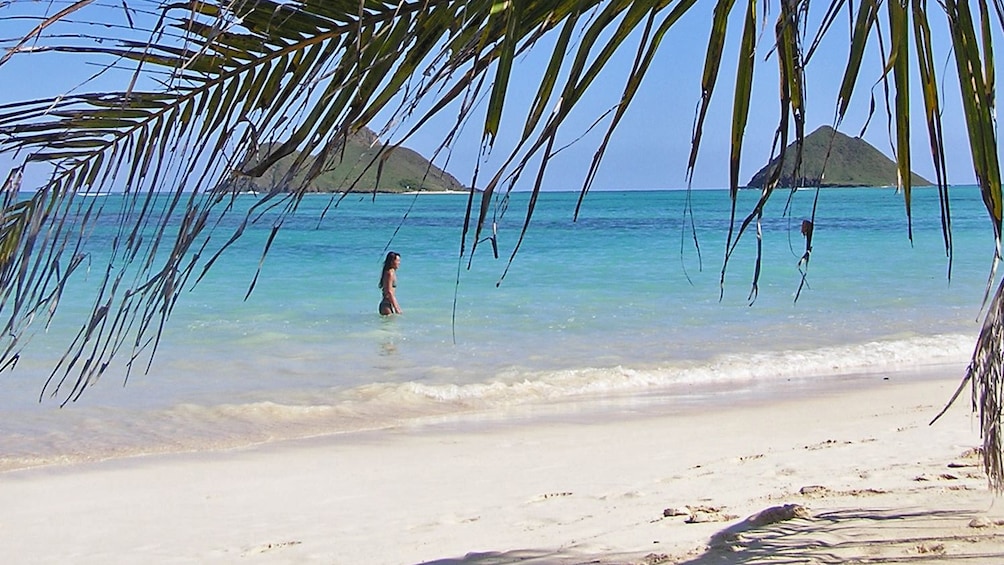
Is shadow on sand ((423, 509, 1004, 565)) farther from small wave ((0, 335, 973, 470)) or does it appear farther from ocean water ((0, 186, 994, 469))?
small wave ((0, 335, 973, 470))

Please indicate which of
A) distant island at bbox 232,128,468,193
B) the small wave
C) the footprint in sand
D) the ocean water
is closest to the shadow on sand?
the ocean water

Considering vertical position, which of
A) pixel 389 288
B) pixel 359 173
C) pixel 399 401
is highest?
pixel 359 173

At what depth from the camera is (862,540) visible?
3189 millimetres

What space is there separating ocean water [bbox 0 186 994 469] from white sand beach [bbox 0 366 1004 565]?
0.81 meters

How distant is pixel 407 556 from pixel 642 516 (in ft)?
3.47

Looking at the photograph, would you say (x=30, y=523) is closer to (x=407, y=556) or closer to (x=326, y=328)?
(x=407, y=556)

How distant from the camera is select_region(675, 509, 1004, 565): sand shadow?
2.97 m

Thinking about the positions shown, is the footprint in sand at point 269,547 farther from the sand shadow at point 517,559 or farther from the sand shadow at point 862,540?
the sand shadow at point 862,540

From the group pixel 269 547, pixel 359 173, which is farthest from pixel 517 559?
pixel 359 173

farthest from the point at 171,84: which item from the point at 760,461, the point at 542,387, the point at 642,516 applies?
the point at 542,387

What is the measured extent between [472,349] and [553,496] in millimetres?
6108

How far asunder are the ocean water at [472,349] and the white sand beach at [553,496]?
814 mm

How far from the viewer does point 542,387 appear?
Result: 9211 millimetres

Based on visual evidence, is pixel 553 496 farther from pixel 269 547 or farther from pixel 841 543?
pixel 841 543
